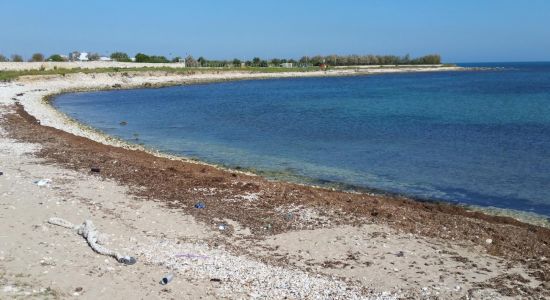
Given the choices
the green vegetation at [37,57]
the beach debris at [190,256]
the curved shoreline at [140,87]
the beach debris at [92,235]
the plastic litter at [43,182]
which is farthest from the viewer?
the green vegetation at [37,57]

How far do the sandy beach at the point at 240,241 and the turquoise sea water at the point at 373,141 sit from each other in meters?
3.07

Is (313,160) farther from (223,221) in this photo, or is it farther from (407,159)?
(223,221)

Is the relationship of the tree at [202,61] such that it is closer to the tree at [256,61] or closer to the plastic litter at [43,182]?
the tree at [256,61]

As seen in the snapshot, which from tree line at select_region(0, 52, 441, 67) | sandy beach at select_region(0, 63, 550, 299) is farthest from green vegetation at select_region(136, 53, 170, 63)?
sandy beach at select_region(0, 63, 550, 299)

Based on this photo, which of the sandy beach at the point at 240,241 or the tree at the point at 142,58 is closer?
the sandy beach at the point at 240,241

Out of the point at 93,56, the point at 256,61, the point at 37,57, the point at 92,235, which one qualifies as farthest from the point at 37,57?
the point at 92,235

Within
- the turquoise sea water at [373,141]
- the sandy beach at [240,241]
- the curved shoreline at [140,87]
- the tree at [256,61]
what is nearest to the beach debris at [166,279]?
the sandy beach at [240,241]

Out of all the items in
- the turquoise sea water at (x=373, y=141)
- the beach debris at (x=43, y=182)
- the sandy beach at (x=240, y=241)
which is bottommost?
the turquoise sea water at (x=373, y=141)

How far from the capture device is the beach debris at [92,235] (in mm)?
8625

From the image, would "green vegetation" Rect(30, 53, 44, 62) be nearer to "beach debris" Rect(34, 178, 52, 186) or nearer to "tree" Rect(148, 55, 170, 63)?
"tree" Rect(148, 55, 170, 63)

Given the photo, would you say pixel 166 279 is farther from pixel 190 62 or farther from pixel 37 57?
pixel 190 62

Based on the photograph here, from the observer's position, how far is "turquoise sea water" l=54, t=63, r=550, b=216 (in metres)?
17.2

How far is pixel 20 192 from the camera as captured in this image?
12484mm

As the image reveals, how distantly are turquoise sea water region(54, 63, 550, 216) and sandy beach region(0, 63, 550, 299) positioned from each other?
121 inches
